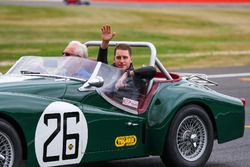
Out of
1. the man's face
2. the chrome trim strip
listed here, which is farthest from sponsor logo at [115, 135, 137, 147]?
the man's face

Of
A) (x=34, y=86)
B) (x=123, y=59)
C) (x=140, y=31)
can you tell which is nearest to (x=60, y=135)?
(x=34, y=86)

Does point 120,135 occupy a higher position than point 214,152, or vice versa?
point 120,135

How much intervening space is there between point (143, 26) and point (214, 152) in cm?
2938

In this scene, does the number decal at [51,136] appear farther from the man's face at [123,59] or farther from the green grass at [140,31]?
the green grass at [140,31]

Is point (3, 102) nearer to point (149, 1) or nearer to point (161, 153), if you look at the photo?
point (161, 153)

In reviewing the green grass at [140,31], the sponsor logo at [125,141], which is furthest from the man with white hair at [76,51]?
the green grass at [140,31]

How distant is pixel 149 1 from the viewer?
66.2m

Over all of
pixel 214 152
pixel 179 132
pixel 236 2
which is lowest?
pixel 236 2

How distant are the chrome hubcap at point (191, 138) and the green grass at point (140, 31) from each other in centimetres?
1128

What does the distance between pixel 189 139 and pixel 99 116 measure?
1103mm

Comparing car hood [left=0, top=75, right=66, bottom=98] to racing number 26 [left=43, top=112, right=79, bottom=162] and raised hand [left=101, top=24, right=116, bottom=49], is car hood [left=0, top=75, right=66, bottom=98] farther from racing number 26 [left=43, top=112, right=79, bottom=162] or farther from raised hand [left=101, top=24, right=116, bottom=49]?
raised hand [left=101, top=24, right=116, bottom=49]

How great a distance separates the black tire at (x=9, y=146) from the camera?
6.23m

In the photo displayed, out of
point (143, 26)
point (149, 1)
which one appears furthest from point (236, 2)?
point (143, 26)

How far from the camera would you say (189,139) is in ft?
24.8
